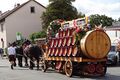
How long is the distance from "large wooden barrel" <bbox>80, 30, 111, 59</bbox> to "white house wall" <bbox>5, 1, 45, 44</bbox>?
46749 mm

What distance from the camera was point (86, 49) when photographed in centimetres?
1941

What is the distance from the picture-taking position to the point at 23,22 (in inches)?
2616

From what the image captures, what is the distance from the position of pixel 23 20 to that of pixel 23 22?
327mm

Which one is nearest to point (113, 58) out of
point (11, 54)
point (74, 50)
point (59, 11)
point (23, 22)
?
point (11, 54)

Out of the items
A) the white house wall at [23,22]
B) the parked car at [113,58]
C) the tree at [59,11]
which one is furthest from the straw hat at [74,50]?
the white house wall at [23,22]

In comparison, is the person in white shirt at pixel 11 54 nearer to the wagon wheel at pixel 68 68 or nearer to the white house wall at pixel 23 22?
the wagon wheel at pixel 68 68

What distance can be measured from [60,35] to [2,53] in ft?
123

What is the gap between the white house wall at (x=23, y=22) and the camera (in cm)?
6606

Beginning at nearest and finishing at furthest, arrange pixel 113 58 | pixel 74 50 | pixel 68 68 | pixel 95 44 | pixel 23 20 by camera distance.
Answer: pixel 95 44, pixel 74 50, pixel 68 68, pixel 113 58, pixel 23 20

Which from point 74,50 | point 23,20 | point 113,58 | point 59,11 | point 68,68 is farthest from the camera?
point 23,20

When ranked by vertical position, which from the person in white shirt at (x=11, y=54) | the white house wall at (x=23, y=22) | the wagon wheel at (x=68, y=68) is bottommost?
the wagon wheel at (x=68, y=68)

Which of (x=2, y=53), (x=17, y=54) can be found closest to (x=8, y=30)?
Answer: (x=2, y=53)

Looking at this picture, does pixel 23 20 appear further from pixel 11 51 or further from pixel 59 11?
pixel 11 51

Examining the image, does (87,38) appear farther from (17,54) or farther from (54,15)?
(54,15)
